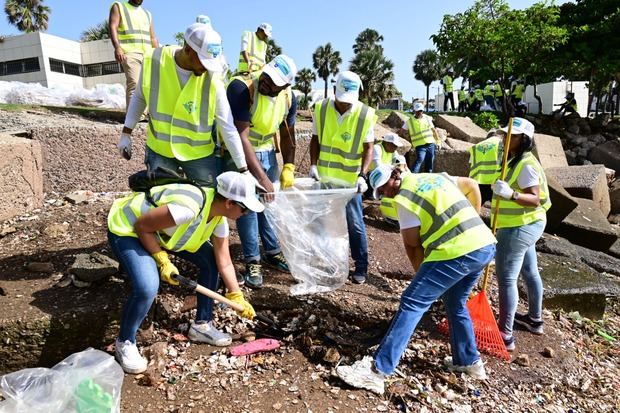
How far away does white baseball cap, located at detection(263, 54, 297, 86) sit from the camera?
2.83 metres

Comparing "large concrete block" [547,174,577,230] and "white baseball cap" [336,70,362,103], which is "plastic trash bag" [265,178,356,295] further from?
"large concrete block" [547,174,577,230]

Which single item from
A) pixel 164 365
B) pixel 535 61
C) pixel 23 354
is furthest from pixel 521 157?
pixel 535 61

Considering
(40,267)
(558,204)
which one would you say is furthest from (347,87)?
(558,204)

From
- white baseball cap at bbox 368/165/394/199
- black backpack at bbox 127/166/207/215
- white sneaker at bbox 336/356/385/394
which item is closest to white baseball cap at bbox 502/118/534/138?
white baseball cap at bbox 368/165/394/199

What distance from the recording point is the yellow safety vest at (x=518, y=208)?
9.84ft

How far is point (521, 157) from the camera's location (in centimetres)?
307

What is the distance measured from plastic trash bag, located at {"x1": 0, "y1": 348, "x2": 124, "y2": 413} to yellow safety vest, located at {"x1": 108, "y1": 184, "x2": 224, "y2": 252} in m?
0.62

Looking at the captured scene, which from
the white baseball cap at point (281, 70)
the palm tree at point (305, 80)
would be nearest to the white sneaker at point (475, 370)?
the white baseball cap at point (281, 70)

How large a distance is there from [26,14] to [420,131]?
1189 inches

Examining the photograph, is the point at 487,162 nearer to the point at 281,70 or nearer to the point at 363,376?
the point at 281,70

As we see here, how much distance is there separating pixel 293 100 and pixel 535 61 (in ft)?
37.8

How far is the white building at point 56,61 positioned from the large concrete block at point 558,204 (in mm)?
20619

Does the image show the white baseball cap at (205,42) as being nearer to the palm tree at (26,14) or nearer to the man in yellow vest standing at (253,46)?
the man in yellow vest standing at (253,46)

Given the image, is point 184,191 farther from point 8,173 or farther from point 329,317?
point 8,173
